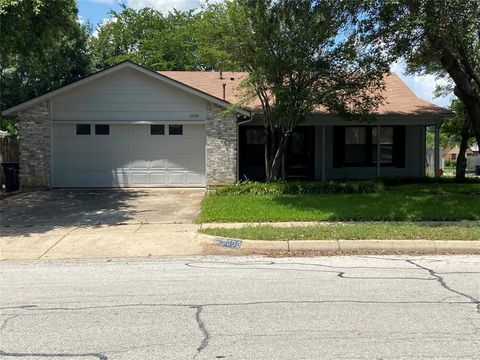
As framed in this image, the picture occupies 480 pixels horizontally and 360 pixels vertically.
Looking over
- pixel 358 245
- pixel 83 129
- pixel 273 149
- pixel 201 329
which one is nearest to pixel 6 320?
pixel 201 329

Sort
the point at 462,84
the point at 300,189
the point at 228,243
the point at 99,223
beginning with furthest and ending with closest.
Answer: the point at 300,189 < the point at 462,84 < the point at 99,223 < the point at 228,243

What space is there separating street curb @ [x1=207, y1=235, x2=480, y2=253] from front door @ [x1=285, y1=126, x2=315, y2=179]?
12.7 meters

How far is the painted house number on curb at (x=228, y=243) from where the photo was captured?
32.4ft

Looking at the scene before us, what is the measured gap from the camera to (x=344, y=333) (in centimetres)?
507

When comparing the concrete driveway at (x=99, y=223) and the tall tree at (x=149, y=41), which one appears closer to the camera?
the concrete driveway at (x=99, y=223)

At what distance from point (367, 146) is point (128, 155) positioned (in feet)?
31.7

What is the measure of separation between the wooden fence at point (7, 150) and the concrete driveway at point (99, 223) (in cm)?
298

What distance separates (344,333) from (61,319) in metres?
2.86

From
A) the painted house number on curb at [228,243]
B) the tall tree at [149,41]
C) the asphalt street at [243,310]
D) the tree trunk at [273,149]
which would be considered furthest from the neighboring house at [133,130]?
the tall tree at [149,41]

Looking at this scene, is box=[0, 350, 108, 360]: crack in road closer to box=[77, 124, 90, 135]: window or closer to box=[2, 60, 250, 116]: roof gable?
box=[2, 60, 250, 116]: roof gable

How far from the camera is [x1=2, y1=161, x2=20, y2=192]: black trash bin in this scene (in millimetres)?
19438

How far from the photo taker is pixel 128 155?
19641 millimetres

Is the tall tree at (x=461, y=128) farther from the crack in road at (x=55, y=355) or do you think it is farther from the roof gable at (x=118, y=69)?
the crack in road at (x=55, y=355)

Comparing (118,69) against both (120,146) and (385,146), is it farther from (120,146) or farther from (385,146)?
(385,146)
